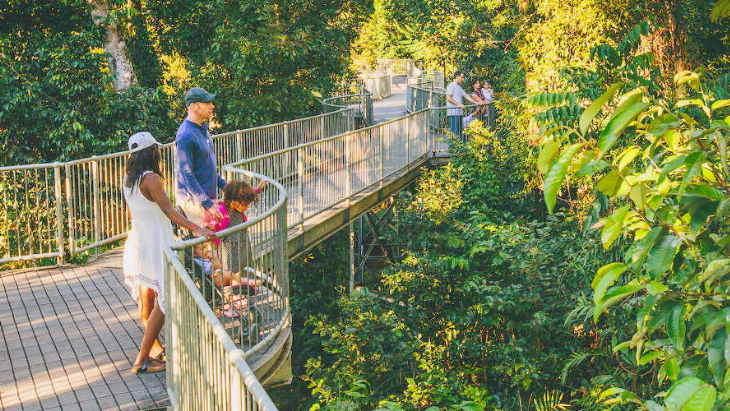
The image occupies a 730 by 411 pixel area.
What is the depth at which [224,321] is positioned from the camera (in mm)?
5629

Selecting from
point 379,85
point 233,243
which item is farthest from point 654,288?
point 379,85

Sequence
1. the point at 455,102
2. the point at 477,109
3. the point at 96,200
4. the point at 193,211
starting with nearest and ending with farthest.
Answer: the point at 193,211 < the point at 96,200 < the point at 455,102 < the point at 477,109

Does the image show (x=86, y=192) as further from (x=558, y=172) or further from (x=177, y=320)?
(x=558, y=172)

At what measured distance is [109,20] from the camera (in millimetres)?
16062

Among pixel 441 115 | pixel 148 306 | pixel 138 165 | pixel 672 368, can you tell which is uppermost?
pixel 138 165

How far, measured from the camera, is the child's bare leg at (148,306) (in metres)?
6.06

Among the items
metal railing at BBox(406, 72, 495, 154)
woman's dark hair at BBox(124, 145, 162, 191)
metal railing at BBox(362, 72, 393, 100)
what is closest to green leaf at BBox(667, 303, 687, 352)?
woman's dark hair at BBox(124, 145, 162, 191)

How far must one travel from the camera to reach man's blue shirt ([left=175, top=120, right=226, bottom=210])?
650 cm

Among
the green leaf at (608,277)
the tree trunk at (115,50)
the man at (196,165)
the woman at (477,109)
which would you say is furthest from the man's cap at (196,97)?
the woman at (477,109)

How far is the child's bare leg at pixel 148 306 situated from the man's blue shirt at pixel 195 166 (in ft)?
2.93

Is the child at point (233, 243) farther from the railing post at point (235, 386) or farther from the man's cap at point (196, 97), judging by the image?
the railing post at point (235, 386)

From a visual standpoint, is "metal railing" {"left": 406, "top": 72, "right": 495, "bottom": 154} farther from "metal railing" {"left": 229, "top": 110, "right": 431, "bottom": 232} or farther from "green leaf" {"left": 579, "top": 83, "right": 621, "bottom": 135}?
"green leaf" {"left": 579, "top": 83, "right": 621, "bottom": 135}

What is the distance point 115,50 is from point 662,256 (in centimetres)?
1550

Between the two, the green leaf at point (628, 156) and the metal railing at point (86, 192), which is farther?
→ the metal railing at point (86, 192)
